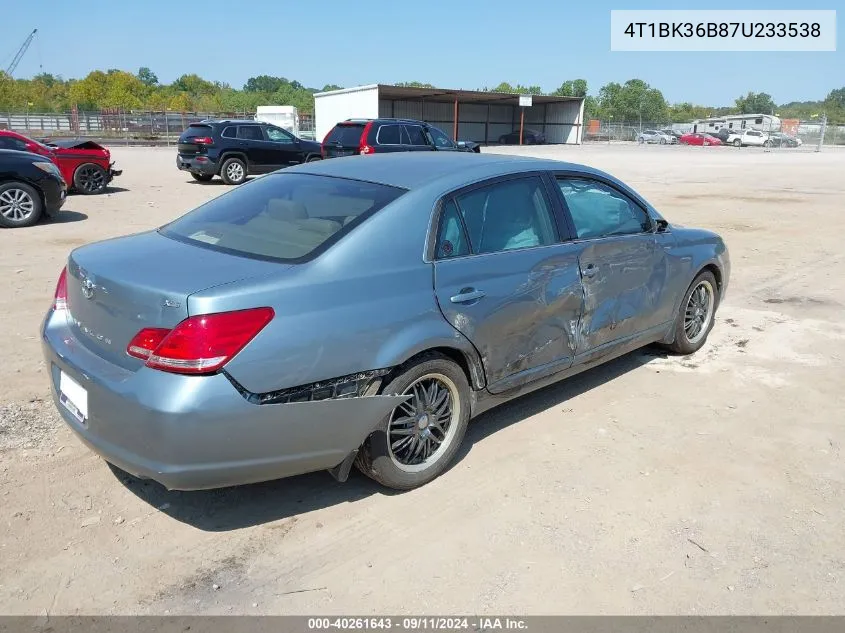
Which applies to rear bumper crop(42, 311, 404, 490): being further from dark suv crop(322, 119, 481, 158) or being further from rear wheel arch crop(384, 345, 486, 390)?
dark suv crop(322, 119, 481, 158)

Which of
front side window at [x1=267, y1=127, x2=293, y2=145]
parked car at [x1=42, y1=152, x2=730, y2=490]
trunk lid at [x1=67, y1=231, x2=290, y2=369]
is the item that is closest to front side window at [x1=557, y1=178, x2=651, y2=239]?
parked car at [x1=42, y1=152, x2=730, y2=490]

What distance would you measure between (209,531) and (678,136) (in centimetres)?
6998

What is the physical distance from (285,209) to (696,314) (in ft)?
11.4

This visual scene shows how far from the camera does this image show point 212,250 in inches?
131

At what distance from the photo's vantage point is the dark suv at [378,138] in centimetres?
1673

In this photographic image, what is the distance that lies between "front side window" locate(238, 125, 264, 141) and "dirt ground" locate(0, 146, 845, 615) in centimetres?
1407

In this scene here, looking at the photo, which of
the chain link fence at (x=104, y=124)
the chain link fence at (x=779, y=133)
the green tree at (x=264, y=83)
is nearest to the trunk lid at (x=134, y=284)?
the chain link fence at (x=104, y=124)

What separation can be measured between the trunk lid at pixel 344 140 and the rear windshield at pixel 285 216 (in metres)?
13.2

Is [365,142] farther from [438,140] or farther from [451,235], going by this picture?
[451,235]

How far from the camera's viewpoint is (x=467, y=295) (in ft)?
11.5

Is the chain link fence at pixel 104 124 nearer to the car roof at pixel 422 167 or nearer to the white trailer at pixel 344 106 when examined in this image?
the white trailer at pixel 344 106

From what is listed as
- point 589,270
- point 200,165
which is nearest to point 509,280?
point 589,270

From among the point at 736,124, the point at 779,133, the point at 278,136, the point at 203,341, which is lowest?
the point at 203,341

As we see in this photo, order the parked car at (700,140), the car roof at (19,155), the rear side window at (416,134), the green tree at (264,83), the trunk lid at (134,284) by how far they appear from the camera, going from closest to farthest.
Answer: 1. the trunk lid at (134,284)
2. the car roof at (19,155)
3. the rear side window at (416,134)
4. the parked car at (700,140)
5. the green tree at (264,83)
